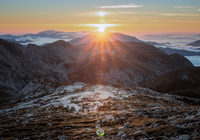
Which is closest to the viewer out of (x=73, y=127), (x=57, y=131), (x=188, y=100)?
(x=57, y=131)

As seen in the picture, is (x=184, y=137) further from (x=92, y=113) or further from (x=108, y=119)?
(x=92, y=113)

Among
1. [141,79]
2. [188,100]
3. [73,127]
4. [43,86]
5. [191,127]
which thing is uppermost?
[191,127]

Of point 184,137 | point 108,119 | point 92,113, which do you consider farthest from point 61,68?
point 184,137

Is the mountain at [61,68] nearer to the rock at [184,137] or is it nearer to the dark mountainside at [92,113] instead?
the dark mountainside at [92,113]

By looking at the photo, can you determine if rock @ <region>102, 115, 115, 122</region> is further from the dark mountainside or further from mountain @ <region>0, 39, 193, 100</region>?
mountain @ <region>0, 39, 193, 100</region>

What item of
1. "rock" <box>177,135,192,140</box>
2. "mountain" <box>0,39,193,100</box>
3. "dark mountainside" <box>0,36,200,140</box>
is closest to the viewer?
"rock" <box>177,135,192,140</box>

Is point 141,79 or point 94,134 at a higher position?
point 94,134

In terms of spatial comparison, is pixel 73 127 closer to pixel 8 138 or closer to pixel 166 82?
pixel 8 138

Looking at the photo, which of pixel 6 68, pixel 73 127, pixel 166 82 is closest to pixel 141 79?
pixel 166 82

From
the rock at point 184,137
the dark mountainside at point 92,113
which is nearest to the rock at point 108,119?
the dark mountainside at point 92,113

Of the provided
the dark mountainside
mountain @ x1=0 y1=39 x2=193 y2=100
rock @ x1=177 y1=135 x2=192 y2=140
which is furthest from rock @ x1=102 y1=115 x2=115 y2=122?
mountain @ x1=0 y1=39 x2=193 y2=100

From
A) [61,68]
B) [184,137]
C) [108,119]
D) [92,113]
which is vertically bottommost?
[61,68]
